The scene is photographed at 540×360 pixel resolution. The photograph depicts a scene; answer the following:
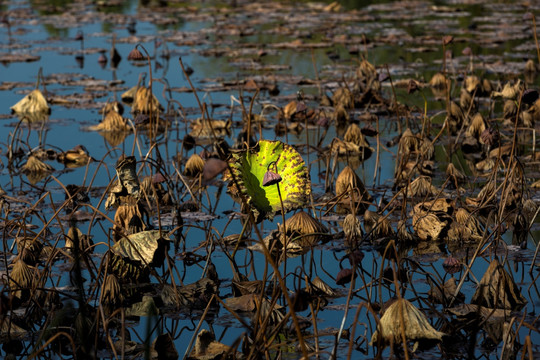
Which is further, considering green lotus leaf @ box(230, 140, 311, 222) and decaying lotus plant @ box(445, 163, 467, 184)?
decaying lotus plant @ box(445, 163, 467, 184)

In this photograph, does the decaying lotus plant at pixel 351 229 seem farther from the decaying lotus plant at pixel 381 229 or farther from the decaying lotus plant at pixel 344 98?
the decaying lotus plant at pixel 344 98

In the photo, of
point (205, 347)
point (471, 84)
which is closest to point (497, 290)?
point (205, 347)

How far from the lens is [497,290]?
10.0ft

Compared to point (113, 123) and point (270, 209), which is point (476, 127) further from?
point (113, 123)

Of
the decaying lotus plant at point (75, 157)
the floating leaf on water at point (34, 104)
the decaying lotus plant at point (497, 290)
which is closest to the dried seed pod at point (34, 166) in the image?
the decaying lotus plant at point (75, 157)

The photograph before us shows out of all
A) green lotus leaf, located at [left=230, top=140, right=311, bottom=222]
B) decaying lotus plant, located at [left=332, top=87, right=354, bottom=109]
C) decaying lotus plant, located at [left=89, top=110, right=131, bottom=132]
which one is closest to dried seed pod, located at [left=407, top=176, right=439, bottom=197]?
green lotus leaf, located at [left=230, top=140, right=311, bottom=222]

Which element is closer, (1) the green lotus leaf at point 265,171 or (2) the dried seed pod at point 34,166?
(1) the green lotus leaf at point 265,171

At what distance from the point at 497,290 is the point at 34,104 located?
200 inches

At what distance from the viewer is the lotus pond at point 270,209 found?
110 inches

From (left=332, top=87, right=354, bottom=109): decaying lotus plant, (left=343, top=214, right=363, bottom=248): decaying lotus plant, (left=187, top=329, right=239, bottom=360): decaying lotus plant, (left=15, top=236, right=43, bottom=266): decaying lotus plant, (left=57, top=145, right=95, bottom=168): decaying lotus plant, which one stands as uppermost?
(left=187, top=329, right=239, bottom=360): decaying lotus plant

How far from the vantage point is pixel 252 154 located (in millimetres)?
3871

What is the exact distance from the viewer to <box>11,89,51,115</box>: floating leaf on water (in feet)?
23.6

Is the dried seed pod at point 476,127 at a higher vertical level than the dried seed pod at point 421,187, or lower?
lower

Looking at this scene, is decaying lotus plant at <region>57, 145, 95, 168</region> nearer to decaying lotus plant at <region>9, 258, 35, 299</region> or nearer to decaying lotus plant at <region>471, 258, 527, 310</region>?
decaying lotus plant at <region>9, 258, 35, 299</region>
